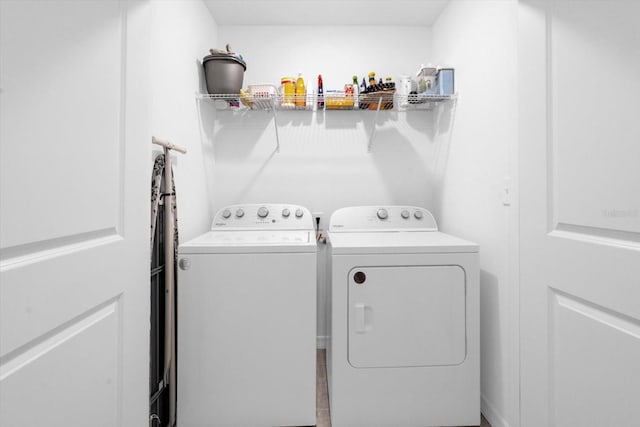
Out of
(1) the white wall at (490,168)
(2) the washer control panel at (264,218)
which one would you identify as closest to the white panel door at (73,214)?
(2) the washer control panel at (264,218)

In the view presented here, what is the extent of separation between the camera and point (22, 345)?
0.60 m

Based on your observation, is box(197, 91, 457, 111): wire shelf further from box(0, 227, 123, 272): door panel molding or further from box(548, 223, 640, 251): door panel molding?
box(0, 227, 123, 272): door panel molding

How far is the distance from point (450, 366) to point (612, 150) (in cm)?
113

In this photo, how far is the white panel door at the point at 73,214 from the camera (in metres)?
0.58

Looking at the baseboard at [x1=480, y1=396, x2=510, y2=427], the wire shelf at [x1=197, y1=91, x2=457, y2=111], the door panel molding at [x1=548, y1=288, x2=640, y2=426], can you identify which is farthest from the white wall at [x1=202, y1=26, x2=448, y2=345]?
the door panel molding at [x1=548, y1=288, x2=640, y2=426]

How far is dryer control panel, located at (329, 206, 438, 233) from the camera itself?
2.08 metres

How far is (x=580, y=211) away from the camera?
938 mm

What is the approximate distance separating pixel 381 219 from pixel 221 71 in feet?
4.63

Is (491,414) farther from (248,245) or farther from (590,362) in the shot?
(248,245)

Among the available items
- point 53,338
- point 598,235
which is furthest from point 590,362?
point 53,338

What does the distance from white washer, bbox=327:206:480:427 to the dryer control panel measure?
60 cm

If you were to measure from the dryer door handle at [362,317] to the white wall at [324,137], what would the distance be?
0.85 meters

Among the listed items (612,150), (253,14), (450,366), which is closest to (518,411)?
(450,366)

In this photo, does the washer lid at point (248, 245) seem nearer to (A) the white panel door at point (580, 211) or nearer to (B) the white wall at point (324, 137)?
(B) the white wall at point (324, 137)
